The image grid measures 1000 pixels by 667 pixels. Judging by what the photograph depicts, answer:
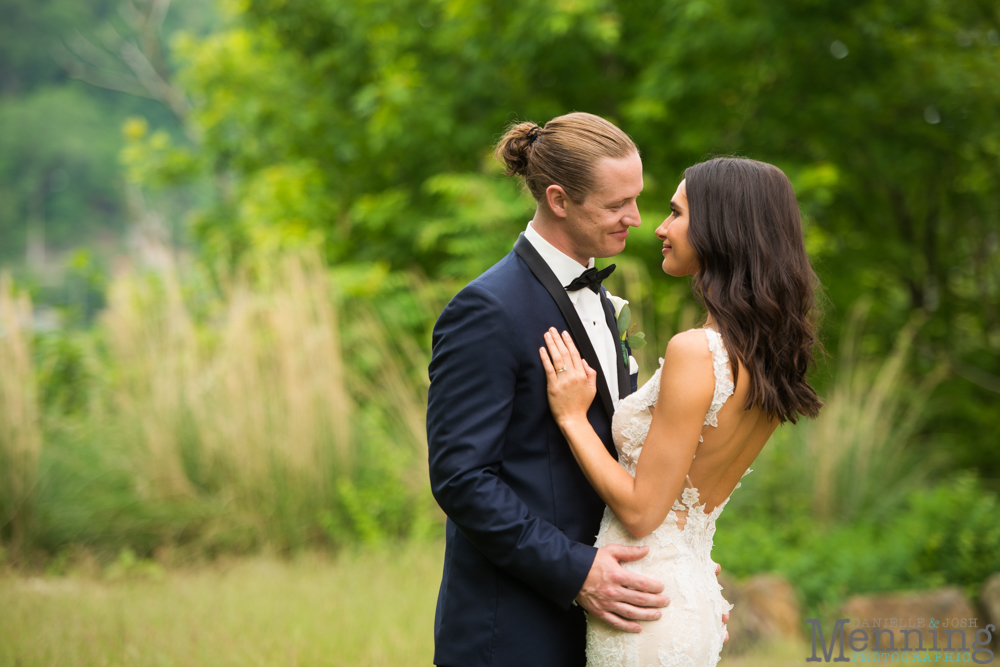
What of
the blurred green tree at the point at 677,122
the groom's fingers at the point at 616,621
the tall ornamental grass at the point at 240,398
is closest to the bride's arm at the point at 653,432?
the groom's fingers at the point at 616,621

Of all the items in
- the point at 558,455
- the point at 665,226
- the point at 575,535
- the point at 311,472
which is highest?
the point at 665,226

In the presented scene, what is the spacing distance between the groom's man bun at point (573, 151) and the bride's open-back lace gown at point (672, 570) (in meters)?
0.55

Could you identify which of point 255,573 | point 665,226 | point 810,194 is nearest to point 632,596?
point 665,226

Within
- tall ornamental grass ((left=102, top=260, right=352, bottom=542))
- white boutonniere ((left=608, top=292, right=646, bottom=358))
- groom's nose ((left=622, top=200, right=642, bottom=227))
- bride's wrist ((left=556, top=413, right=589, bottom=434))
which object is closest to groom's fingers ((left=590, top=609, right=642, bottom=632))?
bride's wrist ((left=556, top=413, right=589, bottom=434))

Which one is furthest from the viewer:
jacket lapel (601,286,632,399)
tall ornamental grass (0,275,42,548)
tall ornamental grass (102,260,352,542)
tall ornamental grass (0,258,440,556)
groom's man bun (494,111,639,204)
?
tall ornamental grass (102,260,352,542)

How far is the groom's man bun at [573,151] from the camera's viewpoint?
2164mm

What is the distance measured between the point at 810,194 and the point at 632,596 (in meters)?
6.68

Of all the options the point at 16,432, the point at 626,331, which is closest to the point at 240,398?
the point at 16,432

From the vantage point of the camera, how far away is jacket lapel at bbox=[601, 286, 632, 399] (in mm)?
2367

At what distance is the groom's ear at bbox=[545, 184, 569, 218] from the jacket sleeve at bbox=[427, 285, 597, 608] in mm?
352

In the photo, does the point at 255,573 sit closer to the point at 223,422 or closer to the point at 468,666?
the point at 223,422

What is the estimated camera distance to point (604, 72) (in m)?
8.79

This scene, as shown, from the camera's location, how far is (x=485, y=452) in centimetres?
196

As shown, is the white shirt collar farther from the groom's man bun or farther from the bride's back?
the bride's back
